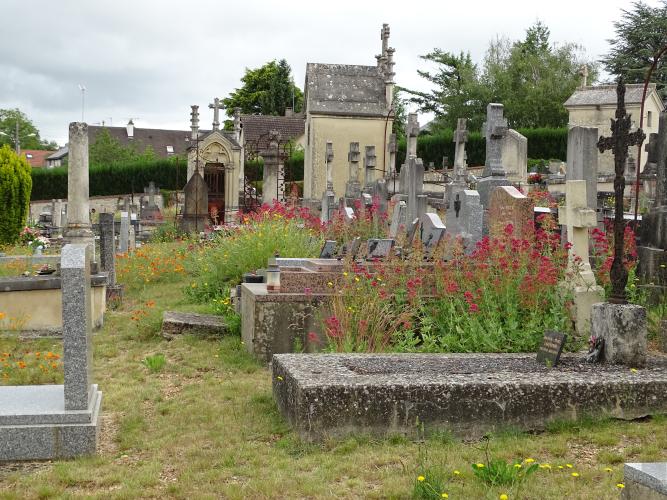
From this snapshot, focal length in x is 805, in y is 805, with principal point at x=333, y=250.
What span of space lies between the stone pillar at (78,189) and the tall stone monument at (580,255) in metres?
8.28

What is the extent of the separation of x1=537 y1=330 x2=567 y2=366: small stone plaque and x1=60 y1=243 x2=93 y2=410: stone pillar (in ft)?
11.1

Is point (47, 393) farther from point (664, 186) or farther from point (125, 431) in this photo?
point (664, 186)

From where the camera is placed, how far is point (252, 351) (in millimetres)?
8453

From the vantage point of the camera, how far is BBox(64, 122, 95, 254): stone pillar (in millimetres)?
13555

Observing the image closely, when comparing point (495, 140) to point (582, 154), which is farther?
point (495, 140)

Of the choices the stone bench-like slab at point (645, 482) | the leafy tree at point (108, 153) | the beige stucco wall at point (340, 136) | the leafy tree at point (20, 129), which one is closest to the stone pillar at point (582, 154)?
the stone bench-like slab at point (645, 482)

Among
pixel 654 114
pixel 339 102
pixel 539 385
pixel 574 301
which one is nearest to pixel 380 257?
pixel 574 301

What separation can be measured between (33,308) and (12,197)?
10.2m

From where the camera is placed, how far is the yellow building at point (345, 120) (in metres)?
36.5

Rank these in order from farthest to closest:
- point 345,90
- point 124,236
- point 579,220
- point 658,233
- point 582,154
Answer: point 345,90 < point 124,236 < point 658,233 < point 582,154 < point 579,220

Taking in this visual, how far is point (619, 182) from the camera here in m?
6.45

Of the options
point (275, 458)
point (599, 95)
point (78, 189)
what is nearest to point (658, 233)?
point (275, 458)

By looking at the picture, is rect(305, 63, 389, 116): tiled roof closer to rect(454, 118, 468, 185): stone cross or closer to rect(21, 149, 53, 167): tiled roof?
rect(454, 118, 468, 185): stone cross

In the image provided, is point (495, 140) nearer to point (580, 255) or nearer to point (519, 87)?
point (580, 255)
